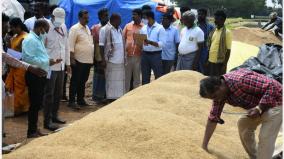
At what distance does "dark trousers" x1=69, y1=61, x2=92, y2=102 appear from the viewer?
314 inches

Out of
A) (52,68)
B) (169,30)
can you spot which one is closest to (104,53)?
(169,30)

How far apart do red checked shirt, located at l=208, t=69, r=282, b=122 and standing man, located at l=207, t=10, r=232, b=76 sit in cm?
350

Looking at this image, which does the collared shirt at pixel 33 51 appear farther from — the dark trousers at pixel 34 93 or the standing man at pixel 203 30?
the standing man at pixel 203 30

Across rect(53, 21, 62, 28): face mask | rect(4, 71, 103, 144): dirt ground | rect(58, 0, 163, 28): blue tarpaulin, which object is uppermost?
rect(58, 0, 163, 28): blue tarpaulin

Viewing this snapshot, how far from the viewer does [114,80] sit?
28.2ft

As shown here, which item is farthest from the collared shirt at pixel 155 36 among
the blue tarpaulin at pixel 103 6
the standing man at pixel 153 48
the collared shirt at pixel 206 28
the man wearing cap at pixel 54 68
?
the blue tarpaulin at pixel 103 6

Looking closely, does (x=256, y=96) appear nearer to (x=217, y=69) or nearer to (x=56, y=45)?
(x=56, y=45)

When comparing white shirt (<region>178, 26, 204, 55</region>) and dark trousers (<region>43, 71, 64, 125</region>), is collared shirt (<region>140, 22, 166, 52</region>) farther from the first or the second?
dark trousers (<region>43, 71, 64, 125</region>)

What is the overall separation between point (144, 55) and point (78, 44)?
139 centimetres

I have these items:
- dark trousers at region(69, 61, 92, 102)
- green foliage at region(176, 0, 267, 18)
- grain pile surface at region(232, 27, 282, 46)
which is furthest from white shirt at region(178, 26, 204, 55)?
green foliage at region(176, 0, 267, 18)

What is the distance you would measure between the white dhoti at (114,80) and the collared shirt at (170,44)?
81 centimetres

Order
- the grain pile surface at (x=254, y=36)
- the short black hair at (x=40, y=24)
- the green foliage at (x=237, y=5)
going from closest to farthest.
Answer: the short black hair at (x=40, y=24)
the grain pile surface at (x=254, y=36)
the green foliage at (x=237, y=5)

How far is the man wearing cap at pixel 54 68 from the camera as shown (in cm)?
653

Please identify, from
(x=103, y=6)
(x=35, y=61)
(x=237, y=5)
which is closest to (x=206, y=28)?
(x=35, y=61)
